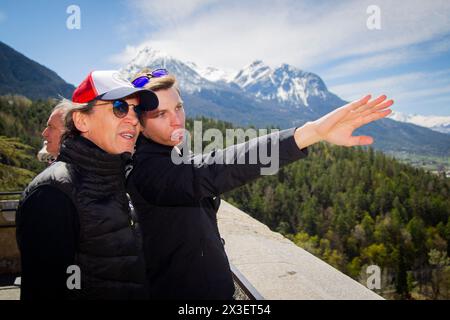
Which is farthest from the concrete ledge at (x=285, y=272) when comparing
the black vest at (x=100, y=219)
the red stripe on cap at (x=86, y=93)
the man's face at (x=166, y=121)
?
the red stripe on cap at (x=86, y=93)

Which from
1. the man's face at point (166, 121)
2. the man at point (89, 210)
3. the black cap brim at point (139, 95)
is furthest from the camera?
the man's face at point (166, 121)

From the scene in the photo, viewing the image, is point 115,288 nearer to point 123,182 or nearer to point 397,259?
point 123,182

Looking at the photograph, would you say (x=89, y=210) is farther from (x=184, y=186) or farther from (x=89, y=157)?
(x=184, y=186)

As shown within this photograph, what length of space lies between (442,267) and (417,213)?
21.0 m

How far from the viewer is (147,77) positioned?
2.08 meters

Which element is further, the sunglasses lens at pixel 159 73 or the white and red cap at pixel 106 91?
the sunglasses lens at pixel 159 73

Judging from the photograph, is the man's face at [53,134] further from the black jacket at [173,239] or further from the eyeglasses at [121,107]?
the black jacket at [173,239]

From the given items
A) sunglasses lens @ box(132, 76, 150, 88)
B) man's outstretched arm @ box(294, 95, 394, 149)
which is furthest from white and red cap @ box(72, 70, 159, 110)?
man's outstretched arm @ box(294, 95, 394, 149)

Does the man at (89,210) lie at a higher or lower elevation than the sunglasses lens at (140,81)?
lower

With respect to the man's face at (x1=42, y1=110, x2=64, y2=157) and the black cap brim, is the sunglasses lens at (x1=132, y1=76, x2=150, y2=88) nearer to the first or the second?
the black cap brim

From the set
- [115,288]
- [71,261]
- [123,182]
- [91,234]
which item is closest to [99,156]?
[123,182]

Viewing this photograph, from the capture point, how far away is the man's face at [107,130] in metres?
1.86
